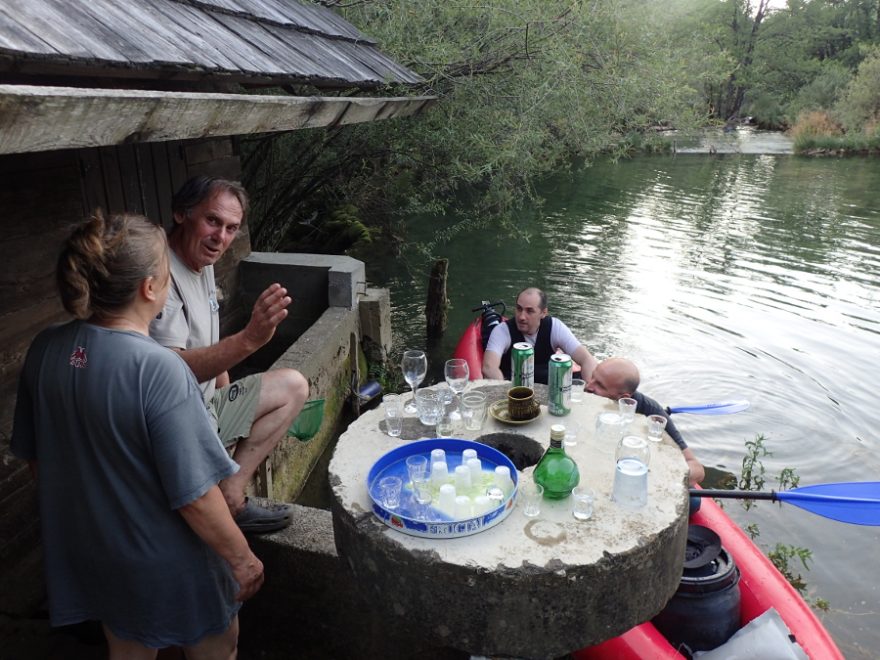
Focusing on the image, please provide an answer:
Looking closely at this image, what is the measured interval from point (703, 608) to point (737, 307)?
8652 millimetres

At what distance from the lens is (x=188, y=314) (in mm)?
3039

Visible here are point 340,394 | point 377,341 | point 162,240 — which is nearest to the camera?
point 162,240

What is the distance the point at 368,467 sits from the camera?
9.86ft

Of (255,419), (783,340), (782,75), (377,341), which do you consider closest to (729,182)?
(783,340)

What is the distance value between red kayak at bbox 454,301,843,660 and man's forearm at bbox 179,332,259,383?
219cm

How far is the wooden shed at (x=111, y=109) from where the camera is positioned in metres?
2.23

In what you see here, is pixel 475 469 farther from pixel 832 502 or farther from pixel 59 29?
pixel 832 502

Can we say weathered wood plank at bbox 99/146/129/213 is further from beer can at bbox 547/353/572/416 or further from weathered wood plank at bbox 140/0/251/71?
beer can at bbox 547/353/572/416

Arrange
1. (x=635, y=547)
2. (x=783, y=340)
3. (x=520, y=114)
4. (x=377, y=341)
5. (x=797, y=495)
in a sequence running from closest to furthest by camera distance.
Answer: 1. (x=635, y=547)
2. (x=797, y=495)
3. (x=377, y=341)
4. (x=520, y=114)
5. (x=783, y=340)

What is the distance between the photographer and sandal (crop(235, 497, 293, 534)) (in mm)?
3312

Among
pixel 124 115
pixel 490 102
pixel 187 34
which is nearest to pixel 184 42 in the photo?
pixel 187 34

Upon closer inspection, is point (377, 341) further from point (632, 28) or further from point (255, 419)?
point (632, 28)

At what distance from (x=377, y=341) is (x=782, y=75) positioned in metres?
44.0

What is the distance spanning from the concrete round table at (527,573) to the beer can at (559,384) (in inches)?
28.0
